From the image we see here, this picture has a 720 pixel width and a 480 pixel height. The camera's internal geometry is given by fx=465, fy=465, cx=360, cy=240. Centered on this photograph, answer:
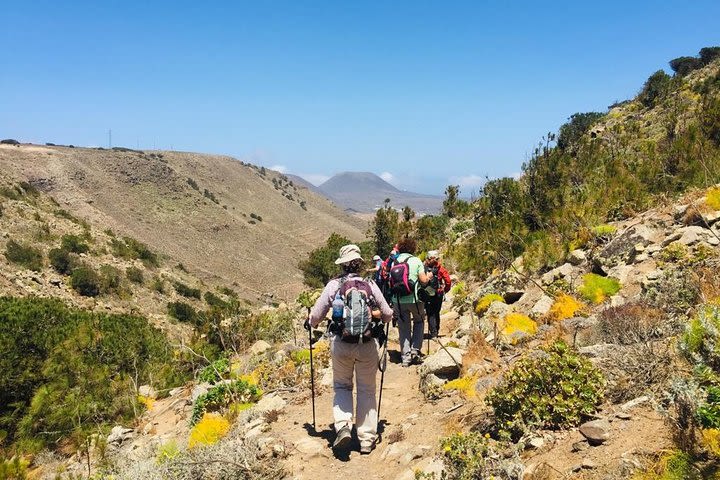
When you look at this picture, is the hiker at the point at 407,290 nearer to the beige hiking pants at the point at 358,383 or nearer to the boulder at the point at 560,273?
the beige hiking pants at the point at 358,383

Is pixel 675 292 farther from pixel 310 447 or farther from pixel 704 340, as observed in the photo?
pixel 310 447

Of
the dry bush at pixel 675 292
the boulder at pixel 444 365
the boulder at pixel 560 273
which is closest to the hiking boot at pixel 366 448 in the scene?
the boulder at pixel 444 365

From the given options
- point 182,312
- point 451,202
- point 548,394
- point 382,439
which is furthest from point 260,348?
point 182,312

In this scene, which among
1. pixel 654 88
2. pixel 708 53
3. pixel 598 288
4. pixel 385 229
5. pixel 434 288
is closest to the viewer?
pixel 598 288

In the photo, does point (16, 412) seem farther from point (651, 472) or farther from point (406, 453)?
point (651, 472)

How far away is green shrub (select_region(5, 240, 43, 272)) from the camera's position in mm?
32000

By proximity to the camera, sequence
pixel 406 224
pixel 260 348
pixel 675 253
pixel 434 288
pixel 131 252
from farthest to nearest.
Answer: pixel 131 252 < pixel 406 224 < pixel 260 348 < pixel 434 288 < pixel 675 253

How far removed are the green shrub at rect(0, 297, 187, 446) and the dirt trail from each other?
188 inches

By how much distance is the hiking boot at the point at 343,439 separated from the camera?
193 inches

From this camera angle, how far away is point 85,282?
32.8 metres

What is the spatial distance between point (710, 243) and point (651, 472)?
5099 mm

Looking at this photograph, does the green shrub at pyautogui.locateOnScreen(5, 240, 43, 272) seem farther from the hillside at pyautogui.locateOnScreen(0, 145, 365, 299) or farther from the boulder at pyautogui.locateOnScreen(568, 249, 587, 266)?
the boulder at pyautogui.locateOnScreen(568, 249, 587, 266)

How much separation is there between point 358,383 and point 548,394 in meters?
1.92

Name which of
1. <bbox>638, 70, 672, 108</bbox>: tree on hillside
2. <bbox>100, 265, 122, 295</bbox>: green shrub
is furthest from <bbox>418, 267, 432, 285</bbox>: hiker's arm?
<bbox>100, 265, 122, 295</bbox>: green shrub
